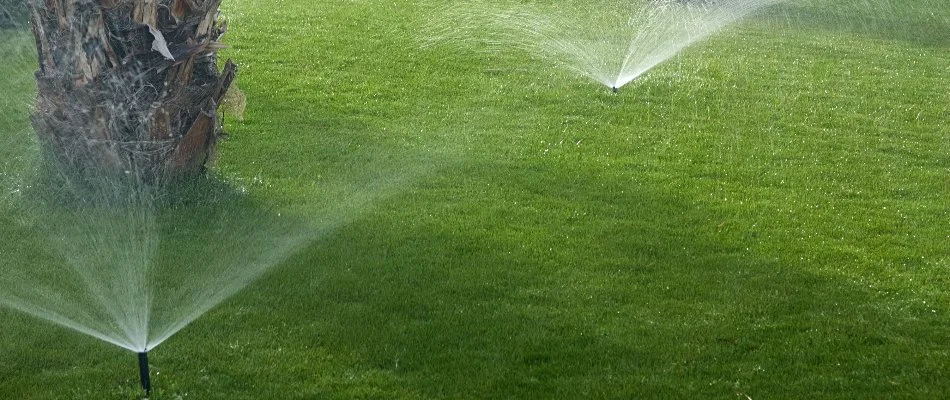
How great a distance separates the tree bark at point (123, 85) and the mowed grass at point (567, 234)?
0.56m

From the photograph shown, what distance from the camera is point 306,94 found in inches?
367

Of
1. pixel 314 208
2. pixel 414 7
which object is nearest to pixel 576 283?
pixel 314 208

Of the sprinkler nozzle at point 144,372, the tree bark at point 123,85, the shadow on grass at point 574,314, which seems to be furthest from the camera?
the tree bark at point 123,85

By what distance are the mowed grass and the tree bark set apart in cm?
56

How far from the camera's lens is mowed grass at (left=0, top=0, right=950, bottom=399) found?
4.99 metres

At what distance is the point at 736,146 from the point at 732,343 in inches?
134

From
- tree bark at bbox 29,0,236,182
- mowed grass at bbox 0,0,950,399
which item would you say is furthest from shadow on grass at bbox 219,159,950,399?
tree bark at bbox 29,0,236,182

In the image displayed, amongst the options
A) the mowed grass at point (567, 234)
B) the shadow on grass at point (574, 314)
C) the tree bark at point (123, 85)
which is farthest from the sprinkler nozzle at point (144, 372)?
the tree bark at point (123, 85)

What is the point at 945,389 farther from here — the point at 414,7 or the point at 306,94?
the point at 414,7

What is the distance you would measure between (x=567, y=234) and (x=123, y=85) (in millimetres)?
2748

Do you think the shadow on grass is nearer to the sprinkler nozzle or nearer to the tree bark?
the sprinkler nozzle

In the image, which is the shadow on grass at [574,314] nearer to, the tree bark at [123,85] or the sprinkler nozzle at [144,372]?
the sprinkler nozzle at [144,372]

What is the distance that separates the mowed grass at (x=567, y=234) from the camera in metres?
4.99

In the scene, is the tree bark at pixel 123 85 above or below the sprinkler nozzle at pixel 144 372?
above
